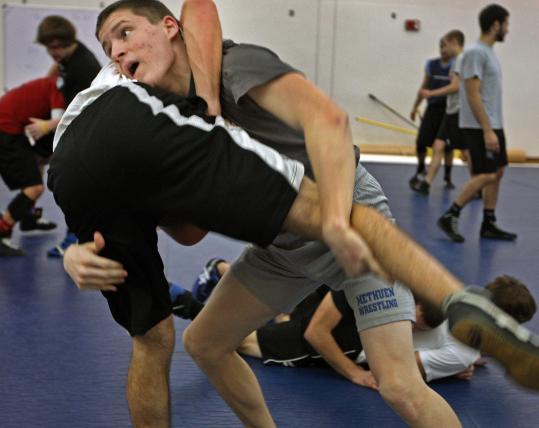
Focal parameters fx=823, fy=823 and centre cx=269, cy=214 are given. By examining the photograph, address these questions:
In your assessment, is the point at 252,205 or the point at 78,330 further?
the point at 78,330

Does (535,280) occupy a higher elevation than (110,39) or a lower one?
lower

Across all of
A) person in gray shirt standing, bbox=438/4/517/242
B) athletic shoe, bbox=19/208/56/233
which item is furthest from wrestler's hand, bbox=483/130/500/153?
athletic shoe, bbox=19/208/56/233

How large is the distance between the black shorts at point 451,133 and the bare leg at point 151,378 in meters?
6.58

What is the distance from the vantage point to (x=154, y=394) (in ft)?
7.69

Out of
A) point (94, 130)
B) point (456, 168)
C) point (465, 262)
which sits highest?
point (94, 130)

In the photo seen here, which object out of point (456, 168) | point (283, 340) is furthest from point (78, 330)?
point (456, 168)

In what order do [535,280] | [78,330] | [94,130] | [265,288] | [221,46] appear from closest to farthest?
[94,130], [221,46], [265,288], [78,330], [535,280]

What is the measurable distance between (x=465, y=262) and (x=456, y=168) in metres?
5.82

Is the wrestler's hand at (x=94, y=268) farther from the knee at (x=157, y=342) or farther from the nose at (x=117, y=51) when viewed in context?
the nose at (x=117, y=51)

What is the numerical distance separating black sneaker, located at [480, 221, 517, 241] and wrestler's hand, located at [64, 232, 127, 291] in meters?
5.05

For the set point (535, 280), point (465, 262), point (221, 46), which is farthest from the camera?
point (465, 262)

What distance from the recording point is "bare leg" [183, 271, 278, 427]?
2531 mm

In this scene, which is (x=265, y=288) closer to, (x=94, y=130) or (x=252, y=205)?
(x=252, y=205)

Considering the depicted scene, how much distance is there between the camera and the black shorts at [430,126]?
9492 mm
